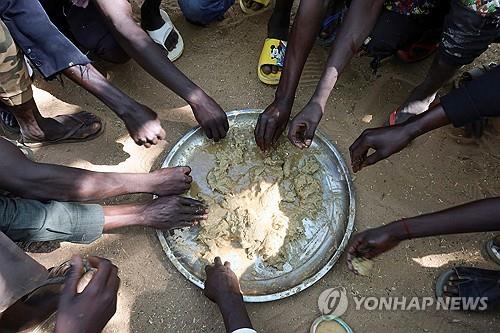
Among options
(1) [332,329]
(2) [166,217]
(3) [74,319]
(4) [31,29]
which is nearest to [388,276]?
(1) [332,329]

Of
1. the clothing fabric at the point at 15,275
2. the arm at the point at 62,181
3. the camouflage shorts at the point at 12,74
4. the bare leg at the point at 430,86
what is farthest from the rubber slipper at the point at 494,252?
the camouflage shorts at the point at 12,74

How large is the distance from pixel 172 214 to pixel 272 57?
0.98 meters

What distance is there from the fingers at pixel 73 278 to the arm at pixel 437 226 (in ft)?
3.00

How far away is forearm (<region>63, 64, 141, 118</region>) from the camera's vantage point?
2.07 meters

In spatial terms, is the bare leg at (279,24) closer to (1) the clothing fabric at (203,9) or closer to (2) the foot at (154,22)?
(1) the clothing fabric at (203,9)

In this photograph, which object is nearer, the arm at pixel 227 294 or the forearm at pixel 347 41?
the arm at pixel 227 294

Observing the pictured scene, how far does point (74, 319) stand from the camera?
1.42m

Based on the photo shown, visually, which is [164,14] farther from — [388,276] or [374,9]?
[388,276]

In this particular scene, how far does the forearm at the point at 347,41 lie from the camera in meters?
1.94

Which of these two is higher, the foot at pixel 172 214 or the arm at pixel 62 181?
the arm at pixel 62 181

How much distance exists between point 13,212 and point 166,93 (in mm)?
1028

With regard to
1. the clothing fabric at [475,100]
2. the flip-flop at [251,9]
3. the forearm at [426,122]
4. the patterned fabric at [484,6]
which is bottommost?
the flip-flop at [251,9]

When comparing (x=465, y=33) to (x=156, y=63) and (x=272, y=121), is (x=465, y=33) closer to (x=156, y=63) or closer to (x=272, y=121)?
(x=272, y=121)

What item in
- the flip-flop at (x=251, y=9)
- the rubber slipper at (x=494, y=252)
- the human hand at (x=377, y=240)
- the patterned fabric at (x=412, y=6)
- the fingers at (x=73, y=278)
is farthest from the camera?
the flip-flop at (x=251, y=9)
